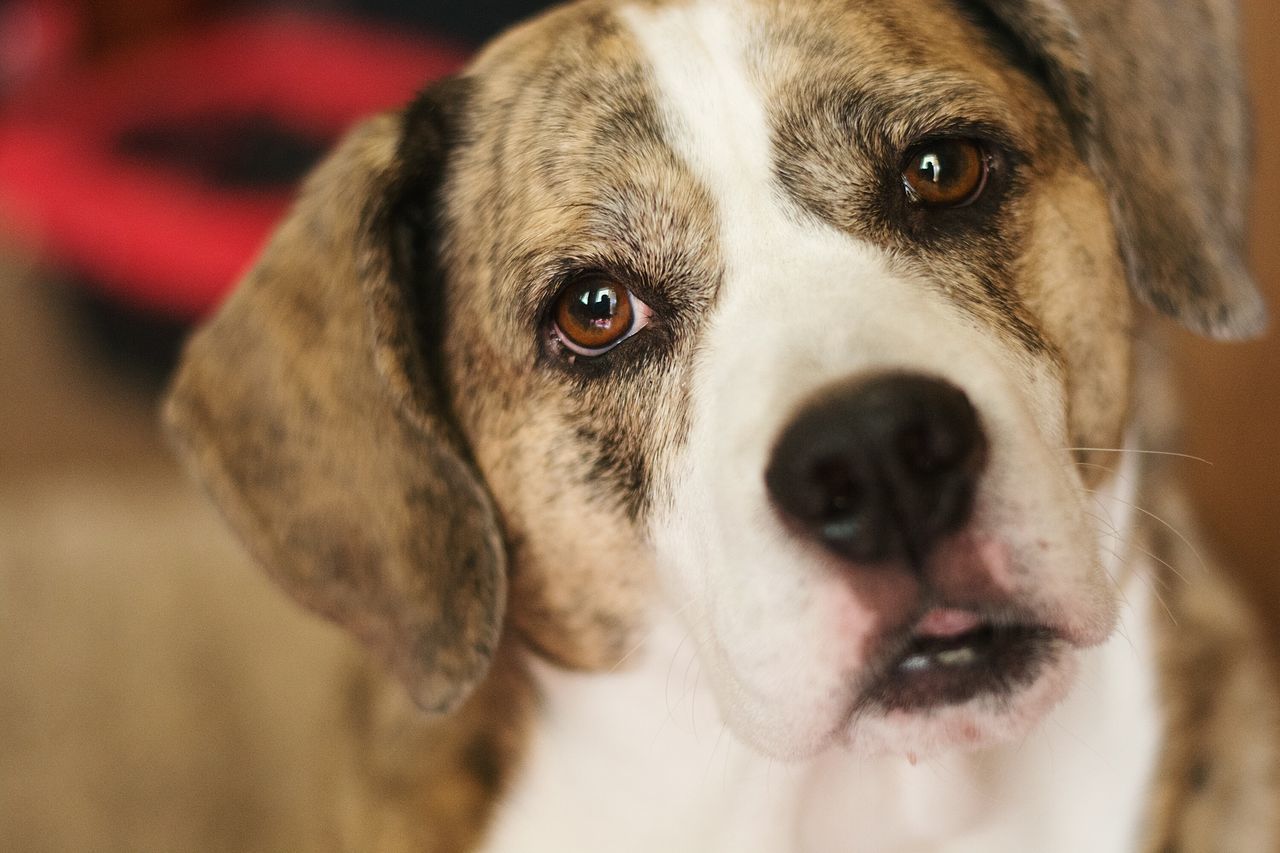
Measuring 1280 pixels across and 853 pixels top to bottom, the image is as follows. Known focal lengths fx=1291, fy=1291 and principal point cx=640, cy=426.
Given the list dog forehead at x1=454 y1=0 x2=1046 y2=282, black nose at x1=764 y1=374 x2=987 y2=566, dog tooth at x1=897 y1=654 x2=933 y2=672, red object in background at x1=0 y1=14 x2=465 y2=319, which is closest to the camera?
black nose at x1=764 y1=374 x2=987 y2=566

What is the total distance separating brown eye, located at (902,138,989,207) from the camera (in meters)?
1.42

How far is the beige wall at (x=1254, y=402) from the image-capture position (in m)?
2.44

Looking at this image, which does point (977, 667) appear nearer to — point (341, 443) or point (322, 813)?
point (341, 443)

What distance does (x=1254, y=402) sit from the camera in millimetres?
2516

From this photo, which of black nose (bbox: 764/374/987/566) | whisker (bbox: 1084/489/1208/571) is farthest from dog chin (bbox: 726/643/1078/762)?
whisker (bbox: 1084/489/1208/571)

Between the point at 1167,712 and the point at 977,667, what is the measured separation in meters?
0.48

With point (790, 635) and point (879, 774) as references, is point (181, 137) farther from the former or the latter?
point (790, 635)

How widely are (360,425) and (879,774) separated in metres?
0.75

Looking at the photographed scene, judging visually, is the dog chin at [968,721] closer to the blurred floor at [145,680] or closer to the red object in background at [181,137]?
the blurred floor at [145,680]

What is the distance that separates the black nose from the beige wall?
1.49 metres

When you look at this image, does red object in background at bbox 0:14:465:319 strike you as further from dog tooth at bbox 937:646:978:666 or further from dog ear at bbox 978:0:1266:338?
dog tooth at bbox 937:646:978:666

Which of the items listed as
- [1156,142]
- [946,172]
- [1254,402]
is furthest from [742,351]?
[1254,402]

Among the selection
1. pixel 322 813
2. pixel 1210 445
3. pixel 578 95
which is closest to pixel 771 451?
pixel 578 95

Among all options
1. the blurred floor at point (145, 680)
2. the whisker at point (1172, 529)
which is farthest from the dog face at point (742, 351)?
the blurred floor at point (145, 680)
